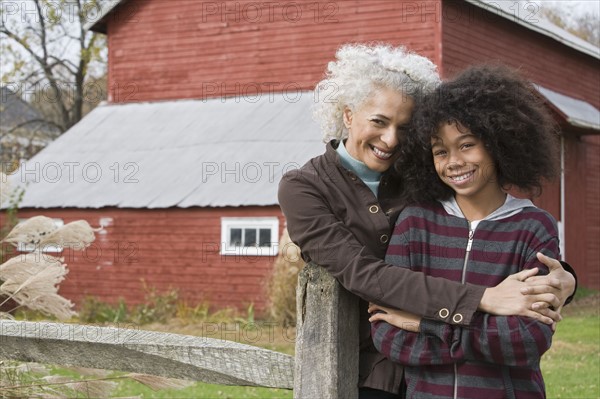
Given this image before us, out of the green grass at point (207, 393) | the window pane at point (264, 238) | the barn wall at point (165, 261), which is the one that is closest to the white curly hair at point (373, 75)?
the green grass at point (207, 393)

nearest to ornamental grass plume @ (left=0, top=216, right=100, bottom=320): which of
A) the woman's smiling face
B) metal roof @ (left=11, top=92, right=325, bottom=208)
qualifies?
the woman's smiling face

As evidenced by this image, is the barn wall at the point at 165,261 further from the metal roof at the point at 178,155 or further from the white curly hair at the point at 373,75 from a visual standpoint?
the white curly hair at the point at 373,75

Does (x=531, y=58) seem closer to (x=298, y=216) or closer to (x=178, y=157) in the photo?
(x=178, y=157)

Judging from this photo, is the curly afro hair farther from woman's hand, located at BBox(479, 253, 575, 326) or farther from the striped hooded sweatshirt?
woman's hand, located at BBox(479, 253, 575, 326)

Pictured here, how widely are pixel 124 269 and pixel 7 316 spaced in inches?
444

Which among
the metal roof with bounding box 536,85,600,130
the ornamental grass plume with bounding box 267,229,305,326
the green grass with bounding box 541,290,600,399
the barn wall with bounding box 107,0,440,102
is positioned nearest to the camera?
the green grass with bounding box 541,290,600,399

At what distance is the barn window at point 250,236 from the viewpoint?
1402 centimetres

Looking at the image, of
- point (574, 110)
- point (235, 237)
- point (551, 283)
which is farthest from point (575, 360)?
point (574, 110)

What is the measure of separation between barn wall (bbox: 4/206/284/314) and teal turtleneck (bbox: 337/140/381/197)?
11021 millimetres

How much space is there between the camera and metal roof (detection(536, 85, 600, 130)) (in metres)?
16.5

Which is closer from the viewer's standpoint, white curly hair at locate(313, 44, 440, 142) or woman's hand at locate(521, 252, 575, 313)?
woman's hand at locate(521, 252, 575, 313)

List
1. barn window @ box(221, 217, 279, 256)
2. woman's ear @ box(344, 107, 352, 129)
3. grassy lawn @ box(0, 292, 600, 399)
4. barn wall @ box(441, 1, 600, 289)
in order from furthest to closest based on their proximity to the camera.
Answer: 1. barn wall @ box(441, 1, 600, 289)
2. barn window @ box(221, 217, 279, 256)
3. grassy lawn @ box(0, 292, 600, 399)
4. woman's ear @ box(344, 107, 352, 129)

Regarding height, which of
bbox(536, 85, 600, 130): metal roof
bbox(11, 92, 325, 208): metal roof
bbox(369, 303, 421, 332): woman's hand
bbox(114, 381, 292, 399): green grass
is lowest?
bbox(114, 381, 292, 399): green grass

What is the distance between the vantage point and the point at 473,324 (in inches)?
94.7
